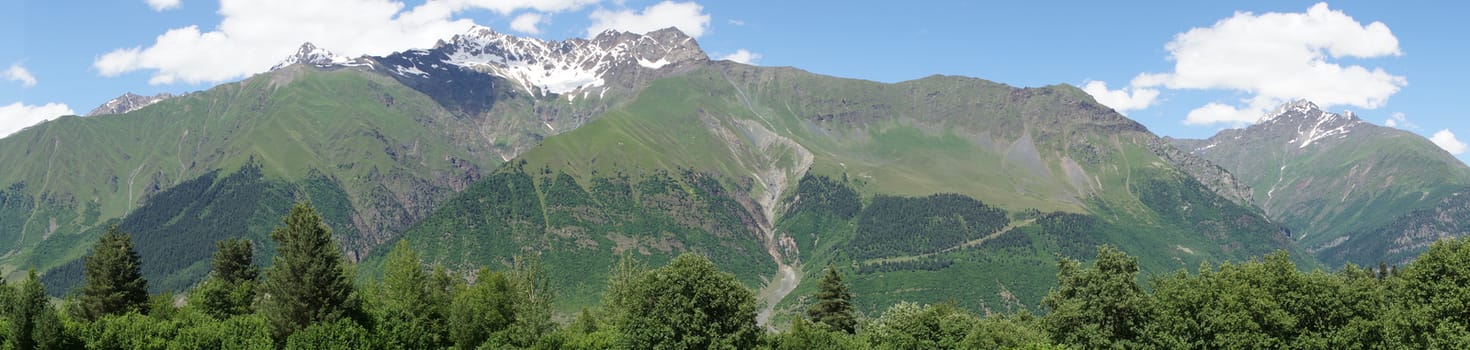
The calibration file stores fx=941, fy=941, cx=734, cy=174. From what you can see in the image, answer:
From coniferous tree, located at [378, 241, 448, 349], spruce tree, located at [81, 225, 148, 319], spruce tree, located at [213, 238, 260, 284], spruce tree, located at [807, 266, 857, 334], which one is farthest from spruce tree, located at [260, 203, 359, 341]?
spruce tree, located at [807, 266, 857, 334]

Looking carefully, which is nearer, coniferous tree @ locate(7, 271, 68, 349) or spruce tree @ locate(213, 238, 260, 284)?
coniferous tree @ locate(7, 271, 68, 349)

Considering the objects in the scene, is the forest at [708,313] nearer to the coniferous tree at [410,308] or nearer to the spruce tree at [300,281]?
the spruce tree at [300,281]

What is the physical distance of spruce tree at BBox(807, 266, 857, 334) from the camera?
109m

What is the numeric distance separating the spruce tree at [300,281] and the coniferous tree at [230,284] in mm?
17162

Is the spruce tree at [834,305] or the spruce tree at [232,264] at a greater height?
the spruce tree at [232,264]

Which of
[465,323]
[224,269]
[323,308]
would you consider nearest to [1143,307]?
[465,323]

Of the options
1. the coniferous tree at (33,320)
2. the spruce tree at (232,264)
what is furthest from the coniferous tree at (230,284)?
the coniferous tree at (33,320)

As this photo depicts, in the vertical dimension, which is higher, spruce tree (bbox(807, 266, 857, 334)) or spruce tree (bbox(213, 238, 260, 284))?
spruce tree (bbox(213, 238, 260, 284))

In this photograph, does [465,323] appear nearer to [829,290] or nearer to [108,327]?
[108,327]

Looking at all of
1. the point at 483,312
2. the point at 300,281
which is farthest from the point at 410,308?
the point at 300,281

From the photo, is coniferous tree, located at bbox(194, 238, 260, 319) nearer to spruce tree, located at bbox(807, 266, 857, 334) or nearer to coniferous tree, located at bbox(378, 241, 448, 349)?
coniferous tree, located at bbox(378, 241, 448, 349)

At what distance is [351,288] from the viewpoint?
72.6 metres

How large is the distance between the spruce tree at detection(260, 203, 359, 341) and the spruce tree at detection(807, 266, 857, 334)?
183ft

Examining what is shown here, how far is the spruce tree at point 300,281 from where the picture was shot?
6962 cm
